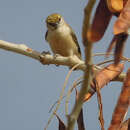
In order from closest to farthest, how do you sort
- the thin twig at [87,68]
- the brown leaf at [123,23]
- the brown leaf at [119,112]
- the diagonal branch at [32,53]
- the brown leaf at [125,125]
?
1. the thin twig at [87,68]
2. the brown leaf at [123,23]
3. the brown leaf at [119,112]
4. the brown leaf at [125,125]
5. the diagonal branch at [32,53]

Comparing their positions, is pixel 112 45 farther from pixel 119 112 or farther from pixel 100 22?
pixel 119 112

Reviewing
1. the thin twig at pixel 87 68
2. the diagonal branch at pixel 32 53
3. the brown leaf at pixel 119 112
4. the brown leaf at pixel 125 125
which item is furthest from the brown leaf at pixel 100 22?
the diagonal branch at pixel 32 53

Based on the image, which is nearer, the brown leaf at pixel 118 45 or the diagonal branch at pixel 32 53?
the brown leaf at pixel 118 45

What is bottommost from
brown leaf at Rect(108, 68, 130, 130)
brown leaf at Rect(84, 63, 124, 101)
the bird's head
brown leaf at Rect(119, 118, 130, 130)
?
brown leaf at Rect(119, 118, 130, 130)

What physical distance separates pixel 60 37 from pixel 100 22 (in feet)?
10.3

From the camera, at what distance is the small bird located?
3.91 meters

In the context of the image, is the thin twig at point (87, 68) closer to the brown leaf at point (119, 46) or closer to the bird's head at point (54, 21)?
the brown leaf at point (119, 46)

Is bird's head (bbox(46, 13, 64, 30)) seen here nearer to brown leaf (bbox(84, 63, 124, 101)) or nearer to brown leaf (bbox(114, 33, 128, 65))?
brown leaf (bbox(84, 63, 124, 101))

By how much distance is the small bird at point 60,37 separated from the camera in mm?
3912

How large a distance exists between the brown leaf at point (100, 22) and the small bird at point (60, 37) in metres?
2.93

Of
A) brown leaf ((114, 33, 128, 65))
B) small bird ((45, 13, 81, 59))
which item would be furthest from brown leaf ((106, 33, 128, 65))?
small bird ((45, 13, 81, 59))

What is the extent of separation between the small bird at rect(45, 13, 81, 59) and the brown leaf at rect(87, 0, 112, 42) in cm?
293

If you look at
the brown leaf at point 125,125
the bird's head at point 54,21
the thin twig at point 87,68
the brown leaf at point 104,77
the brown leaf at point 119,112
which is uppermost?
the bird's head at point 54,21

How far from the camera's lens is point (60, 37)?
12.9ft
